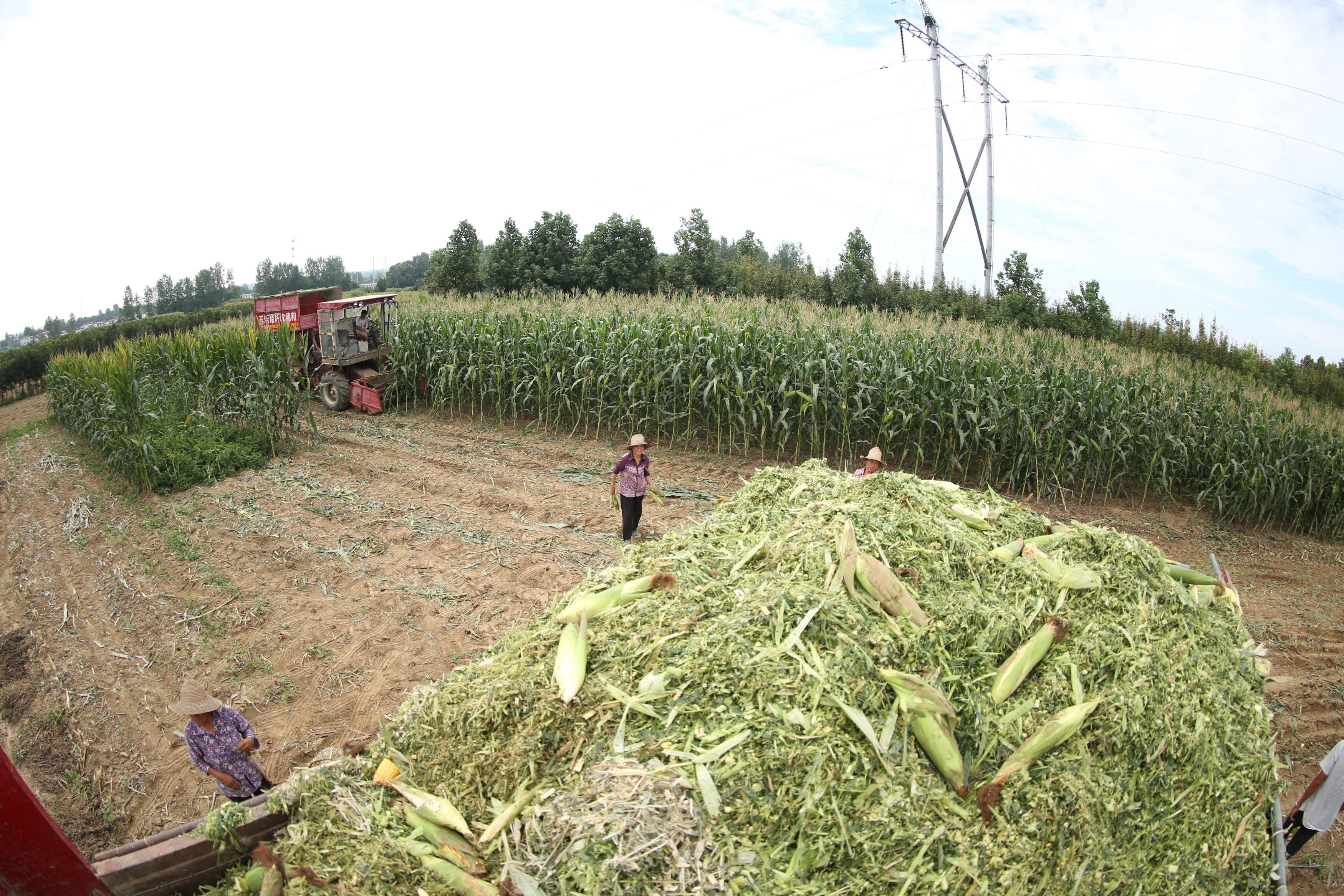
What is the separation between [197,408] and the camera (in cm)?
1040

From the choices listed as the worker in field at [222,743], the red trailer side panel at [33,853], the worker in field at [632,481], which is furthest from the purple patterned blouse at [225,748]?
the worker in field at [632,481]

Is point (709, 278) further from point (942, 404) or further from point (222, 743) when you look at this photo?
point (222, 743)

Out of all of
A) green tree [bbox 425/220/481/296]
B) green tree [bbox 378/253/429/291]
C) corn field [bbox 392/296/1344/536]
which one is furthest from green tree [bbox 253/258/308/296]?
corn field [bbox 392/296/1344/536]

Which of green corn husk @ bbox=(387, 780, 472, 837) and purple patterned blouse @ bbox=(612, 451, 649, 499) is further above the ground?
purple patterned blouse @ bbox=(612, 451, 649, 499)

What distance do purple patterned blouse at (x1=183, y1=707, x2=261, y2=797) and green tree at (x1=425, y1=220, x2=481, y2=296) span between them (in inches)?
753

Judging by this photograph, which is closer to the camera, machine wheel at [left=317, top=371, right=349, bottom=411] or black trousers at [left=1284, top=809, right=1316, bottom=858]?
black trousers at [left=1284, top=809, right=1316, bottom=858]

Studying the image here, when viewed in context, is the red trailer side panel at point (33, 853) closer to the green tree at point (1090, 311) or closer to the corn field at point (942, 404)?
the corn field at point (942, 404)

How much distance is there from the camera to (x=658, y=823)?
2.06m

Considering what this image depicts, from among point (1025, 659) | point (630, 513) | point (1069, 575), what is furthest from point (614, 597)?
point (630, 513)

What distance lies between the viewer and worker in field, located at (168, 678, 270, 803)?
3.25 m

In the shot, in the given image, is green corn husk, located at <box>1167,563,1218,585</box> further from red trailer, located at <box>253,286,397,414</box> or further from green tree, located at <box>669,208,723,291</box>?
green tree, located at <box>669,208,723,291</box>

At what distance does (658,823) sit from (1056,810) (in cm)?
129

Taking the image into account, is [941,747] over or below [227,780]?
over

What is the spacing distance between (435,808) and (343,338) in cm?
1161
